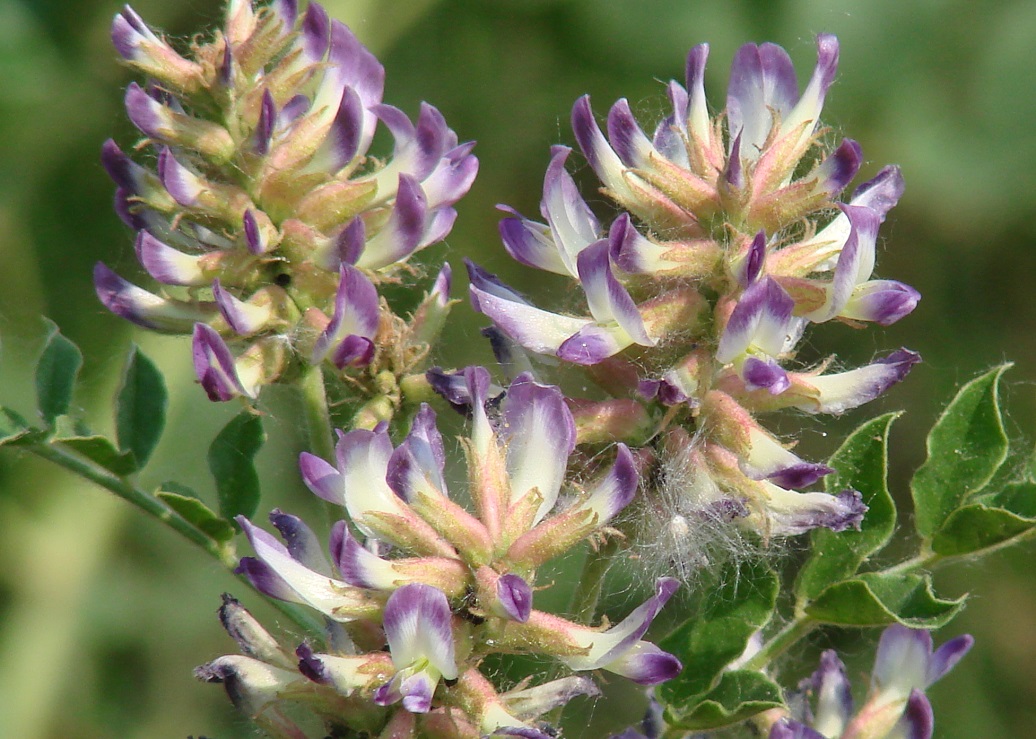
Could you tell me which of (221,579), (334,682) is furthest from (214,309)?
(221,579)

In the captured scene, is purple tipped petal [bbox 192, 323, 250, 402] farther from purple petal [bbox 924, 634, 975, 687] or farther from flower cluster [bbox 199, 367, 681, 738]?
purple petal [bbox 924, 634, 975, 687]

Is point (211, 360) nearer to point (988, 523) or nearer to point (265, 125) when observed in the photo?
point (265, 125)

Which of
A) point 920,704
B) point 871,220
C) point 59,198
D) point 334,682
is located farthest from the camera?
point 59,198

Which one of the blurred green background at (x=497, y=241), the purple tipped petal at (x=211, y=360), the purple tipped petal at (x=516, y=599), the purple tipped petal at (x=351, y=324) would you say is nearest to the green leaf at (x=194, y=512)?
the purple tipped petal at (x=211, y=360)

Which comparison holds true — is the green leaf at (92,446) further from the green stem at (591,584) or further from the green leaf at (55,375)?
the green stem at (591,584)

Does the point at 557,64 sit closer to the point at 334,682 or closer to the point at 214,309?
the point at 214,309

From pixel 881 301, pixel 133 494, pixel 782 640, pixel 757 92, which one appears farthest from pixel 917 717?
pixel 133 494

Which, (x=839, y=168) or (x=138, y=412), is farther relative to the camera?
(x=138, y=412)
